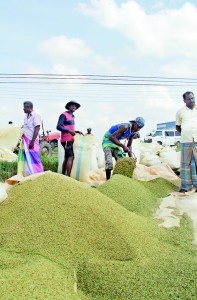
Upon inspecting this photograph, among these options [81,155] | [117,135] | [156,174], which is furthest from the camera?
[156,174]

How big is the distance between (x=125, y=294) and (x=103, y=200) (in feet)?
3.99

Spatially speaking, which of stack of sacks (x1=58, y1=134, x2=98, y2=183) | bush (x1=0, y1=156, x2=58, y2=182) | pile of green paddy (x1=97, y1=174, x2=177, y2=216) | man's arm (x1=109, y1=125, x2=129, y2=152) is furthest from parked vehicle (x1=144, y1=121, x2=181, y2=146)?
pile of green paddy (x1=97, y1=174, x2=177, y2=216)

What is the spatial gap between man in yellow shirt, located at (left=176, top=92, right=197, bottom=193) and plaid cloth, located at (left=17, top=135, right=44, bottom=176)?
194 cm

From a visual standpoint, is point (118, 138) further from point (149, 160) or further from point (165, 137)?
point (165, 137)

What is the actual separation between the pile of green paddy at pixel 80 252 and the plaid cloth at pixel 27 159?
2.10m

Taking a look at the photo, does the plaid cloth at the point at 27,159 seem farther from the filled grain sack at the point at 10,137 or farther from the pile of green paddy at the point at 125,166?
the filled grain sack at the point at 10,137

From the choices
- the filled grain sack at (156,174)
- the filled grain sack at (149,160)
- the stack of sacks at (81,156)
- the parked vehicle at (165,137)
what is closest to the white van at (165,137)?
the parked vehicle at (165,137)

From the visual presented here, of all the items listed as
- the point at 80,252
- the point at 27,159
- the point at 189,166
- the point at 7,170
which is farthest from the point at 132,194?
the point at 7,170

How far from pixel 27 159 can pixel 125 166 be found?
131cm

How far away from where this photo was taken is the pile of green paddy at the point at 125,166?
18.2 feet

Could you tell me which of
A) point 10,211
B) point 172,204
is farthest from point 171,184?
point 10,211

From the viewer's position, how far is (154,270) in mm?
2561

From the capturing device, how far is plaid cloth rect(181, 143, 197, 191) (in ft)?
16.9

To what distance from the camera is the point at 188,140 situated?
16.8ft
